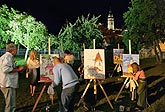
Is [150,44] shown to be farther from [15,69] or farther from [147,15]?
[15,69]

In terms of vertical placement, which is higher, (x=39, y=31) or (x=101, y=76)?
(x=39, y=31)

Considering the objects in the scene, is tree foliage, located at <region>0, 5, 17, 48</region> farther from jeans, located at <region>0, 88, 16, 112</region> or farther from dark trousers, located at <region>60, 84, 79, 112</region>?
dark trousers, located at <region>60, 84, 79, 112</region>

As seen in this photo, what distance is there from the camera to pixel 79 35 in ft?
165

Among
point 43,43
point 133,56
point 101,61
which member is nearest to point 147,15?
point 43,43

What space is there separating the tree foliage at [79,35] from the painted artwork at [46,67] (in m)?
34.5

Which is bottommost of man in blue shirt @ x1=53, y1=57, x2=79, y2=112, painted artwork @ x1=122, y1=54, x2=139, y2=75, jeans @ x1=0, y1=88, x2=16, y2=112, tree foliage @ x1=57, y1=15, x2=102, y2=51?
jeans @ x1=0, y1=88, x2=16, y2=112

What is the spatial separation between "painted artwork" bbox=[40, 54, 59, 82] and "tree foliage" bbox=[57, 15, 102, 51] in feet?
113

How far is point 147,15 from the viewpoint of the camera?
42.6 meters

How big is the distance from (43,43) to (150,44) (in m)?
12.9

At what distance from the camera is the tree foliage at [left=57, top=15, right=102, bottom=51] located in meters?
49.4

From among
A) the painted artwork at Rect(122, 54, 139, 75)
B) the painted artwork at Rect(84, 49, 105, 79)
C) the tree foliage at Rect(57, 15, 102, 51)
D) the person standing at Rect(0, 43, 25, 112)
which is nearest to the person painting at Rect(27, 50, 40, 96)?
the painted artwork at Rect(84, 49, 105, 79)

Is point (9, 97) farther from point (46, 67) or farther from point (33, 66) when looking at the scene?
point (33, 66)

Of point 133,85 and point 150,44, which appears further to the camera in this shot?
point 150,44

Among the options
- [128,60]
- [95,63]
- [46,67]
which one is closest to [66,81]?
[46,67]
